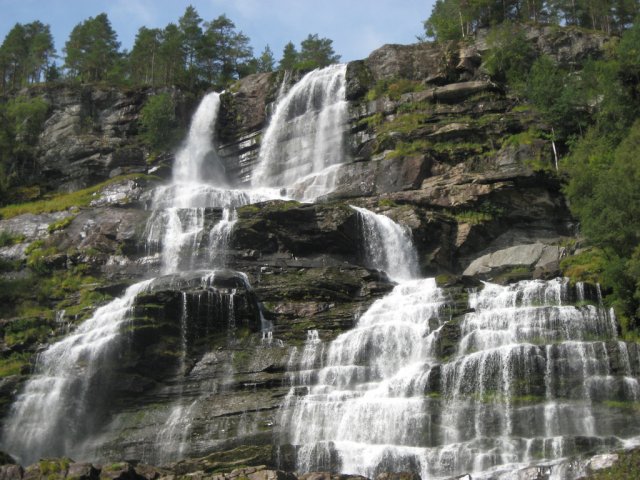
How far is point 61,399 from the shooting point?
31.8 meters

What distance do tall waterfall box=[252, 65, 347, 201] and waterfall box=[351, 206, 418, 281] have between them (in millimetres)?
7621

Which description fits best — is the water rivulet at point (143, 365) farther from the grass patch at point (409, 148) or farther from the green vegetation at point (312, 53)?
the green vegetation at point (312, 53)

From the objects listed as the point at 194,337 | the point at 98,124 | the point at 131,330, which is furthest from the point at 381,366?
the point at 98,124

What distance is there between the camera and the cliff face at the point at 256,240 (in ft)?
102

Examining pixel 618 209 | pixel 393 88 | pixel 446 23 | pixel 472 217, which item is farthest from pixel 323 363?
pixel 446 23

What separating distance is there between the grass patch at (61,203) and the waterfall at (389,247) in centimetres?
2006

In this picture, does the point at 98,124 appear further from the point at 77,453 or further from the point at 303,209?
the point at 77,453

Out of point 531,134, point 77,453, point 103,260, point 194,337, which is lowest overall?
point 77,453

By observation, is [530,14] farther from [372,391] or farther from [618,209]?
[372,391]

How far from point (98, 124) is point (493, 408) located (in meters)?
48.3

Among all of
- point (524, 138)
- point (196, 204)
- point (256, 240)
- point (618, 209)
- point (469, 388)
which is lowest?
point (469, 388)

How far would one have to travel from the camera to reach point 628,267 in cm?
2933

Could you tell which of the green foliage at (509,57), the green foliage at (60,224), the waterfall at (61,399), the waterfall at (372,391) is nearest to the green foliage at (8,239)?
the green foliage at (60,224)

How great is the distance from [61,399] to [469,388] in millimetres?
17095
